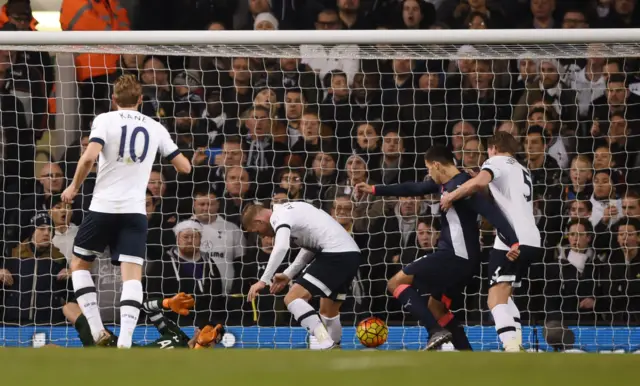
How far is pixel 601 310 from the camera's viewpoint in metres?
8.25

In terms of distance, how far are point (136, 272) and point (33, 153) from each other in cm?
211

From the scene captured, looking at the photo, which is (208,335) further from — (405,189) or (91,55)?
(91,55)

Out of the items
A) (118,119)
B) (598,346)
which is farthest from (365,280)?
(118,119)

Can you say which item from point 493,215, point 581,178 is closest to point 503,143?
point 493,215

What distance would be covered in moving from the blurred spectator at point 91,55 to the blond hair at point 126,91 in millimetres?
1758

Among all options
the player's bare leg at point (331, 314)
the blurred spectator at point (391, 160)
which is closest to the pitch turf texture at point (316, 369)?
the player's bare leg at point (331, 314)

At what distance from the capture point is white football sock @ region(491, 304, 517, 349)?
7.26 metres

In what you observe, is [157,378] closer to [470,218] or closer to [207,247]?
[470,218]

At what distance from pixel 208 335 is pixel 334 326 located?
104cm

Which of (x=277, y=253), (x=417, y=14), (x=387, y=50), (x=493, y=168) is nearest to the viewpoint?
(x=493, y=168)

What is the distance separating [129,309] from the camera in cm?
675

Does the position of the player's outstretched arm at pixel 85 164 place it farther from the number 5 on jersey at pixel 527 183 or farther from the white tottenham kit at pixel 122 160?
the number 5 on jersey at pixel 527 183

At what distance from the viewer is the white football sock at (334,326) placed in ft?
25.8

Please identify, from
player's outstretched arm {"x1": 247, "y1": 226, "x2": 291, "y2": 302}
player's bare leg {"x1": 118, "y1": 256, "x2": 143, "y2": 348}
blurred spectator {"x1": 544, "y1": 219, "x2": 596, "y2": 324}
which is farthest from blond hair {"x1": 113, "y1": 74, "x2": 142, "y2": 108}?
blurred spectator {"x1": 544, "y1": 219, "x2": 596, "y2": 324}
